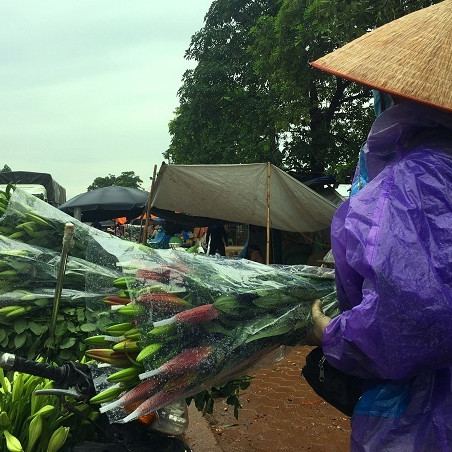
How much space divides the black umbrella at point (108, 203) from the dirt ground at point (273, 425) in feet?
28.0

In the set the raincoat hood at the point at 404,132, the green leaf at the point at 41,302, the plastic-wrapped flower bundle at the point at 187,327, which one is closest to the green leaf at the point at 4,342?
the green leaf at the point at 41,302

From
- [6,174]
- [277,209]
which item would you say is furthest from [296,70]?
[6,174]

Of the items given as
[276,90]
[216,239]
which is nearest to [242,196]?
[216,239]

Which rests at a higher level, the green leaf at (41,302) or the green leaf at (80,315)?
the green leaf at (41,302)

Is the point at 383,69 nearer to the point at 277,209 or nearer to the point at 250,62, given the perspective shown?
the point at 277,209

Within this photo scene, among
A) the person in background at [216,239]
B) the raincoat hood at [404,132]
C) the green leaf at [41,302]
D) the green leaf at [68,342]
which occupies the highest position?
the raincoat hood at [404,132]

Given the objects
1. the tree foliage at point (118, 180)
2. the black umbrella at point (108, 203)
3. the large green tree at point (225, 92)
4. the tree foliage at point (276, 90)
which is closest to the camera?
the tree foliage at point (276, 90)

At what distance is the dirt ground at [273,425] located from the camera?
12.6 ft

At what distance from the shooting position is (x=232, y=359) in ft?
5.01

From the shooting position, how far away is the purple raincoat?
114 centimetres

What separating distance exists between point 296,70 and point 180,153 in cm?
949

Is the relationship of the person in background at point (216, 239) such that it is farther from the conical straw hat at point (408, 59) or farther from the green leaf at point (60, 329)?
the conical straw hat at point (408, 59)

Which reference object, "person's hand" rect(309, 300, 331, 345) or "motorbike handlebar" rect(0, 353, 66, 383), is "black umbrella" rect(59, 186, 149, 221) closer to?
"motorbike handlebar" rect(0, 353, 66, 383)

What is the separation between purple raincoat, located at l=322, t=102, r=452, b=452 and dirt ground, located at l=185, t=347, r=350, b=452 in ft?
7.56
